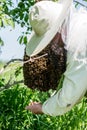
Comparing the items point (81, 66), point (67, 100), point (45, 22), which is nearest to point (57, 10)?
point (45, 22)

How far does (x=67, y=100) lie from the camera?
2562mm

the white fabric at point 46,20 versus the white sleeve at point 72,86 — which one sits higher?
the white fabric at point 46,20

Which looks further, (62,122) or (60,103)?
(62,122)

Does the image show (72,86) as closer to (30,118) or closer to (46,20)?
(46,20)

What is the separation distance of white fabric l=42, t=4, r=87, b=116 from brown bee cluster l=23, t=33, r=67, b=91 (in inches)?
3.0

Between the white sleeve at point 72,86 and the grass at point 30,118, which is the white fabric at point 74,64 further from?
the grass at point 30,118

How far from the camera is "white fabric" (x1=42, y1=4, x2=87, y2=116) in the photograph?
8.16 ft

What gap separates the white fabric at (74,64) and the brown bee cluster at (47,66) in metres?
0.08

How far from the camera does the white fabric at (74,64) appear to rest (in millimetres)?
2488

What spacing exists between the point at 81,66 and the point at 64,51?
179mm

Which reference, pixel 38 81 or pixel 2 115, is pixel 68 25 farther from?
pixel 2 115

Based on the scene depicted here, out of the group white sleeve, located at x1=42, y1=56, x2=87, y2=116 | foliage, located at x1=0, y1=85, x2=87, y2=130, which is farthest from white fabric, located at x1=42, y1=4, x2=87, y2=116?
foliage, located at x1=0, y1=85, x2=87, y2=130

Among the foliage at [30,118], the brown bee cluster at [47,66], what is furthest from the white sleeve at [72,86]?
the foliage at [30,118]

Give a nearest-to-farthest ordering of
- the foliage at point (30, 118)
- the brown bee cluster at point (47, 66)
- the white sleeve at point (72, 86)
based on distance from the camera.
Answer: the white sleeve at point (72, 86)
the brown bee cluster at point (47, 66)
the foliage at point (30, 118)
